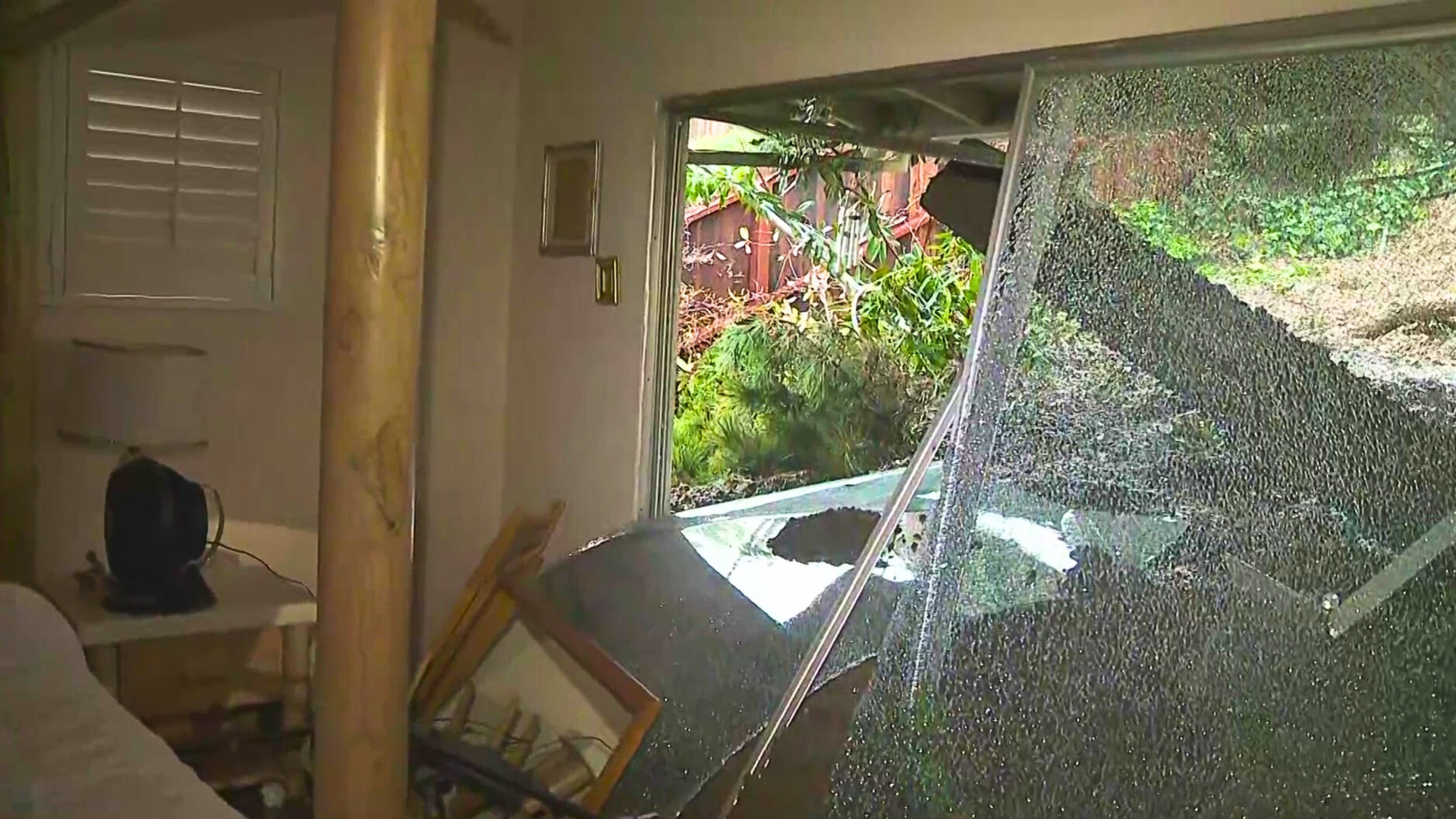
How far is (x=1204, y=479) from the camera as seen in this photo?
1.48m

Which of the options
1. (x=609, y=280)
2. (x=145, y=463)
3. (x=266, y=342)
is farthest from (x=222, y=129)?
(x=609, y=280)

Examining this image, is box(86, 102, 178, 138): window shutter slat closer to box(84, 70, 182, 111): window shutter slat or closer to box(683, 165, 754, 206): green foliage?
box(84, 70, 182, 111): window shutter slat

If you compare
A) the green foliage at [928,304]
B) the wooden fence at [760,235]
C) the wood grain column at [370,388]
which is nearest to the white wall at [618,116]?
the wooden fence at [760,235]

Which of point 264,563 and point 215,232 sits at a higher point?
point 215,232

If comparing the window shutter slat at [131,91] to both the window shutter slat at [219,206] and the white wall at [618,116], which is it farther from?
the white wall at [618,116]

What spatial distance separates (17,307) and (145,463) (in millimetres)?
403

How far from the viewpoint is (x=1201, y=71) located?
160 cm

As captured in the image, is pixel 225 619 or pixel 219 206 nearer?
pixel 225 619

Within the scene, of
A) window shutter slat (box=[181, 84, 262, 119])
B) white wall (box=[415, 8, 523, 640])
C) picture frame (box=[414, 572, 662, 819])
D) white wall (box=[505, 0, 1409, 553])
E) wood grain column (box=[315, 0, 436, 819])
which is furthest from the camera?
white wall (box=[415, 8, 523, 640])

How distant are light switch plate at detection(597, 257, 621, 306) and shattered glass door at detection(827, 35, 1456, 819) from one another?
1.30m

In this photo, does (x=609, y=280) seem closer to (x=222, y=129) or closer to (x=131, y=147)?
(x=222, y=129)

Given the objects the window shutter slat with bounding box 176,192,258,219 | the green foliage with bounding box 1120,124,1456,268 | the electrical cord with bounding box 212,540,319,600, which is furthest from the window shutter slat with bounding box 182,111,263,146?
the green foliage with bounding box 1120,124,1456,268

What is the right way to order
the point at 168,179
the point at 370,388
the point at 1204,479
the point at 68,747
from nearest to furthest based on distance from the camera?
the point at 370,388, the point at 1204,479, the point at 68,747, the point at 168,179

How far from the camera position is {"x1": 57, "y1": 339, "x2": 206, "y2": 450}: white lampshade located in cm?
250
